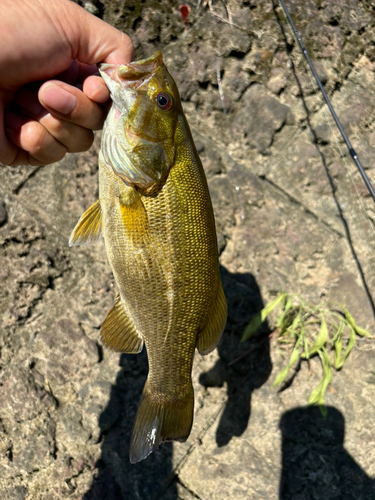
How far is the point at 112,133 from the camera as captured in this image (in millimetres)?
1433

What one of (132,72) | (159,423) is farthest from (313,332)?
(132,72)

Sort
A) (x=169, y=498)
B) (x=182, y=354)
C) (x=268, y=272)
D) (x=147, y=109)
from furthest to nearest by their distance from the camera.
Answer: (x=268, y=272)
(x=169, y=498)
(x=182, y=354)
(x=147, y=109)

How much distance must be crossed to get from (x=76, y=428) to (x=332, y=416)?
1505 mm

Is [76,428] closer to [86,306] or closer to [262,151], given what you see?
[86,306]

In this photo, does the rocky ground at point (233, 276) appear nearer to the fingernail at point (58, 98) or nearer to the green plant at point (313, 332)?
the green plant at point (313, 332)

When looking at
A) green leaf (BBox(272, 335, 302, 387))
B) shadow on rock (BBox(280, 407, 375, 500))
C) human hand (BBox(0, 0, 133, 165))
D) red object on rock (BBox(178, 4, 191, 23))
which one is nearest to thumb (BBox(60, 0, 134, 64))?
human hand (BBox(0, 0, 133, 165))

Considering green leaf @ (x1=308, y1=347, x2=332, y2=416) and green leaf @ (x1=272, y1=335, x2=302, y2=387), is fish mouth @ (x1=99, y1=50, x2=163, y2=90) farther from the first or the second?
green leaf @ (x1=308, y1=347, x2=332, y2=416)

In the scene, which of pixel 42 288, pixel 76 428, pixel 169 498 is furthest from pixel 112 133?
pixel 169 498

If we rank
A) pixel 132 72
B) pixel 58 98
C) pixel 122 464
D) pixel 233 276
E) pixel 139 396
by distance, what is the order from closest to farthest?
pixel 132 72
pixel 58 98
pixel 122 464
pixel 139 396
pixel 233 276

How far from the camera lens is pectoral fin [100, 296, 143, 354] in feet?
5.24

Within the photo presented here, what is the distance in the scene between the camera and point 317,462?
232 centimetres

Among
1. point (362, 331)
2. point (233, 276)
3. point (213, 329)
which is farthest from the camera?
point (233, 276)

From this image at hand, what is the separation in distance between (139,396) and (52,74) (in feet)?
5.76

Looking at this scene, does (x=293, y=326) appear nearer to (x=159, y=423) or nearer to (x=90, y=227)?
(x=159, y=423)
